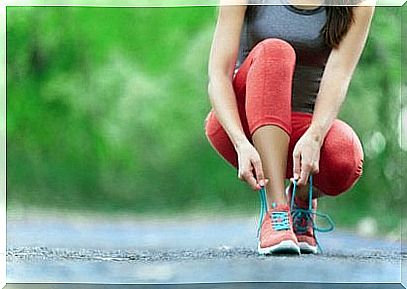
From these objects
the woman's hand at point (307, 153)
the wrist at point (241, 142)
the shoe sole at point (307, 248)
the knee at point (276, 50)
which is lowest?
the shoe sole at point (307, 248)

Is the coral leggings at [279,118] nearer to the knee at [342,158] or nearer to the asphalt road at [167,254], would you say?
the knee at [342,158]

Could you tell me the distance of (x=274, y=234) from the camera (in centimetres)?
563

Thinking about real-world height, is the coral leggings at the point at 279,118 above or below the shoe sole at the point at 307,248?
above

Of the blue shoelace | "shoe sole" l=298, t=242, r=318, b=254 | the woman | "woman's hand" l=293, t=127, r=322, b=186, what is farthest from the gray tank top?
"shoe sole" l=298, t=242, r=318, b=254

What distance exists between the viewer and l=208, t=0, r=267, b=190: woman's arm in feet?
18.4

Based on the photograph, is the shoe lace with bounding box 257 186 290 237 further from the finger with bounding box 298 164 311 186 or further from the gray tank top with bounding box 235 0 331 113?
the gray tank top with bounding box 235 0 331 113

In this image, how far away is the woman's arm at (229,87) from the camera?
561 centimetres

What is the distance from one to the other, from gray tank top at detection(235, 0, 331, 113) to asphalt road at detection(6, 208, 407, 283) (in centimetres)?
62

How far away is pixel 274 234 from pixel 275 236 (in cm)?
1

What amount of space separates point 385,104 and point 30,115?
5.23ft

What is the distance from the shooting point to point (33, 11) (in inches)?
223

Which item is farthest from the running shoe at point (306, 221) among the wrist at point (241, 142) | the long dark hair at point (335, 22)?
the long dark hair at point (335, 22)

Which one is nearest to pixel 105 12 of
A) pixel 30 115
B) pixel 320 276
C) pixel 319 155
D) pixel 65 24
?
pixel 65 24

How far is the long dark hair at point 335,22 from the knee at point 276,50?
0.17m
